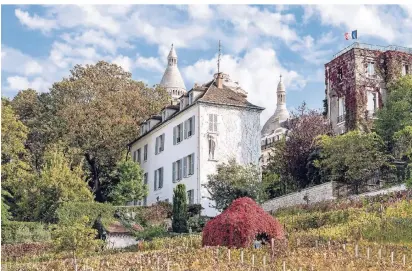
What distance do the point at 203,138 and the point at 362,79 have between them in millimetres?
11647

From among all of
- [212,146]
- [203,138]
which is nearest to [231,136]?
[212,146]

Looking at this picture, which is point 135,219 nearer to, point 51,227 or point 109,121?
point 51,227

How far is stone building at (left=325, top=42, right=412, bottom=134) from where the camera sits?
45781 millimetres

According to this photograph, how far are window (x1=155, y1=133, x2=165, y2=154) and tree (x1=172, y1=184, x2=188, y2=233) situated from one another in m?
10.0

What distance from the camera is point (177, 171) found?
142 feet

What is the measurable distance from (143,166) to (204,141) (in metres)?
9.40

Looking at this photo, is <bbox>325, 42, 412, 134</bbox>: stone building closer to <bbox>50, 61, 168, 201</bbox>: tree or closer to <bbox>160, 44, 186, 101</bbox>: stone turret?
<bbox>50, 61, 168, 201</bbox>: tree

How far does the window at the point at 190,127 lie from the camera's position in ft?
137

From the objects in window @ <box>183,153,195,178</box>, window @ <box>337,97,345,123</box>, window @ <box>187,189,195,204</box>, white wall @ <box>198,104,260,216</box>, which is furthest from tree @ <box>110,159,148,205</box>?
window @ <box>337,97,345,123</box>

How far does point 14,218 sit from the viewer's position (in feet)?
143

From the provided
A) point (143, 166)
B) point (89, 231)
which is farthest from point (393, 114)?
point (89, 231)

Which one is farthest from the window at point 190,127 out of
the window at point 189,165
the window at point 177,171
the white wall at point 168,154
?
the window at point 177,171

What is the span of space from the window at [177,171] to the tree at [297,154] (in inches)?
216

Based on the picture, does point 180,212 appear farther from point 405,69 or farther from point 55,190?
point 405,69
